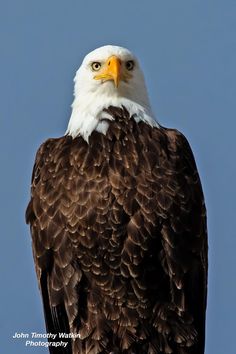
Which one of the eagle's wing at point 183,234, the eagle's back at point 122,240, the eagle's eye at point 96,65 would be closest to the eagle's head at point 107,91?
the eagle's eye at point 96,65

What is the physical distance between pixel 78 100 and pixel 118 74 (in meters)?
0.51

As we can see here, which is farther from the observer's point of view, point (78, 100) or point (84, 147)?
point (78, 100)

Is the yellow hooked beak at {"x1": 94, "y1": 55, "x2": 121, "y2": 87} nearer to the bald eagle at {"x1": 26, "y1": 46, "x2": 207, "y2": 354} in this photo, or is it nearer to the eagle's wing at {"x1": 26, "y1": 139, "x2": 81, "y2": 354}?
the bald eagle at {"x1": 26, "y1": 46, "x2": 207, "y2": 354}

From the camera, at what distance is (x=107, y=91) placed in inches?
244

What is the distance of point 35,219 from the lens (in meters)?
5.85

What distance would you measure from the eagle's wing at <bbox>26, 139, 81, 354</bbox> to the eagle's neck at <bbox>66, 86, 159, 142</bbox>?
0.89 feet

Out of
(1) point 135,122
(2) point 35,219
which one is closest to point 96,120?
(1) point 135,122

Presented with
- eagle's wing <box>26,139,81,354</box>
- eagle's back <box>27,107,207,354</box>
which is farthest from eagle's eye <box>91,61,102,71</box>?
eagle's wing <box>26,139,81,354</box>

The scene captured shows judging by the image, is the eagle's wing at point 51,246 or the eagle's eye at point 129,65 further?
the eagle's eye at point 129,65

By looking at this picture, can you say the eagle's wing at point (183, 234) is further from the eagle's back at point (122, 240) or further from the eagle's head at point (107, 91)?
the eagle's head at point (107, 91)

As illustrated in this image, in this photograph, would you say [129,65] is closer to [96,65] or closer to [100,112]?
[96,65]

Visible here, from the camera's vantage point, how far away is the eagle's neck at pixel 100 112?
6.08m

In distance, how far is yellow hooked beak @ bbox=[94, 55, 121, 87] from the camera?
5.99 m

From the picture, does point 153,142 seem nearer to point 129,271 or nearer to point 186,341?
point 129,271
